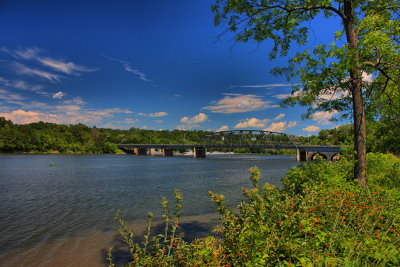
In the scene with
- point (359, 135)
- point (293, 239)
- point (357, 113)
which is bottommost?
point (293, 239)

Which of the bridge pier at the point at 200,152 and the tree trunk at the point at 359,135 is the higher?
the tree trunk at the point at 359,135

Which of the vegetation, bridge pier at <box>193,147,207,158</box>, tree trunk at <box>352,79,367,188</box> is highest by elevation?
tree trunk at <box>352,79,367,188</box>

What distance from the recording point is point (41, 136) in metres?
140

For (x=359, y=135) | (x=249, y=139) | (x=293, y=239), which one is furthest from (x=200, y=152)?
(x=293, y=239)

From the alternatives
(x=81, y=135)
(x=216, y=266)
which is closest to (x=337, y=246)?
(x=216, y=266)

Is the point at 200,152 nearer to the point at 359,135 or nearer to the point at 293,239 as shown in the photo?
the point at 359,135

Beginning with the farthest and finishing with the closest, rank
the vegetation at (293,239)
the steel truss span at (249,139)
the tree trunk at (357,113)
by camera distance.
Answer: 1. the steel truss span at (249,139)
2. the tree trunk at (357,113)
3. the vegetation at (293,239)

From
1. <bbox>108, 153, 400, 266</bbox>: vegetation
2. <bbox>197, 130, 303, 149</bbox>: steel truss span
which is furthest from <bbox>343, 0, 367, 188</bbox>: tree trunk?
<bbox>197, 130, 303, 149</bbox>: steel truss span

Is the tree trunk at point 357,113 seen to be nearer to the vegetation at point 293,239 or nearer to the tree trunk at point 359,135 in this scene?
the tree trunk at point 359,135

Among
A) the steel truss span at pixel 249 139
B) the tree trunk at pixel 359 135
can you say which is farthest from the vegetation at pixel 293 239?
the steel truss span at pixel 249 139

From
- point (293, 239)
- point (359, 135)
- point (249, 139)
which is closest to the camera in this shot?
point (293, 239)

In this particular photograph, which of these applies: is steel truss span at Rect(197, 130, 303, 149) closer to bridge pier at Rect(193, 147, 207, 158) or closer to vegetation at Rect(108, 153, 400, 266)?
bridge pier at Rect(193, 147, 207, 158)

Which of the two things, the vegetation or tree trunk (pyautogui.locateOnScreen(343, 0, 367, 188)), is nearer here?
the vegetation

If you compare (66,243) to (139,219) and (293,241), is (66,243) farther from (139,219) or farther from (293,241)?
(293,241)
